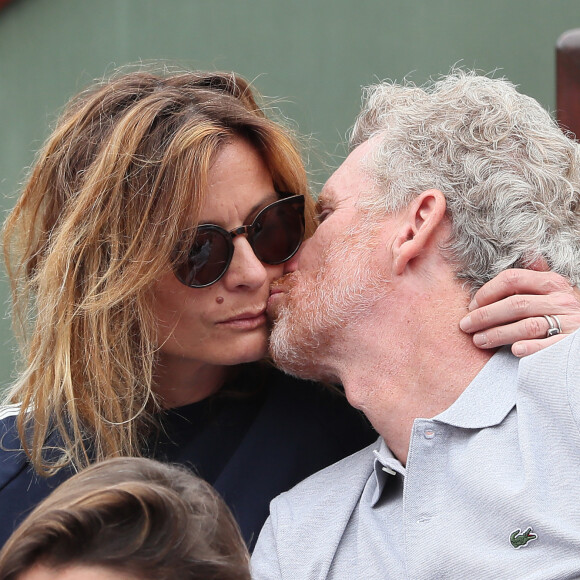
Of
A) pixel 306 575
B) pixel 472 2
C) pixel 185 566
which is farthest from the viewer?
pixel 472 2

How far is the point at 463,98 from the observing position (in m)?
2.17

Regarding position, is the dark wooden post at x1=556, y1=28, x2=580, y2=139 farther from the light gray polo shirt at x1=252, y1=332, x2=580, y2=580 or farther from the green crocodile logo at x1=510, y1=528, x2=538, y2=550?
the green crocodile logo at x1=510, y1=528, x2=538, y2=550

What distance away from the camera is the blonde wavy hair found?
207 cm

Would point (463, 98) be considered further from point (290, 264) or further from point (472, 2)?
point (472, 2)

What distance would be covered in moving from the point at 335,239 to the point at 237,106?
17.2 inches

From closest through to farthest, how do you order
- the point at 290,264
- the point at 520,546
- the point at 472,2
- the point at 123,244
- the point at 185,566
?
1. the point at 185,566
2. the point at 520,546
3. the point at 123,244
4. the point at 290,264
5. the point at 472,2

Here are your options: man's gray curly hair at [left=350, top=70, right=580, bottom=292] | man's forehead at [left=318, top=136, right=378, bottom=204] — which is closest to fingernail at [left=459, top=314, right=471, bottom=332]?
man's gray curly hair at [left=350, top=70, right=580, bottom=292]

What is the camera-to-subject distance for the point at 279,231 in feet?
7.23

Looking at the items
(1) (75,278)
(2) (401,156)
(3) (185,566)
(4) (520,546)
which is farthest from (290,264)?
(3) (185,566)

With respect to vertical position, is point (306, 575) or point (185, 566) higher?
point (185, 566)

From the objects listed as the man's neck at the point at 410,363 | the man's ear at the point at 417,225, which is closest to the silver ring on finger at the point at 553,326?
the man's neck at the point at 410,363

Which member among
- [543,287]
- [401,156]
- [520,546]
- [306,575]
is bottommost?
[306,575]

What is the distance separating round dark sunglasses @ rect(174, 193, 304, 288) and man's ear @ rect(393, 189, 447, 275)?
31 cm

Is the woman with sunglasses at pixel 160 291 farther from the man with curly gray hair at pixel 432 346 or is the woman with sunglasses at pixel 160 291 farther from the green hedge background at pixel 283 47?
the green hedge background at pixel 283 47
